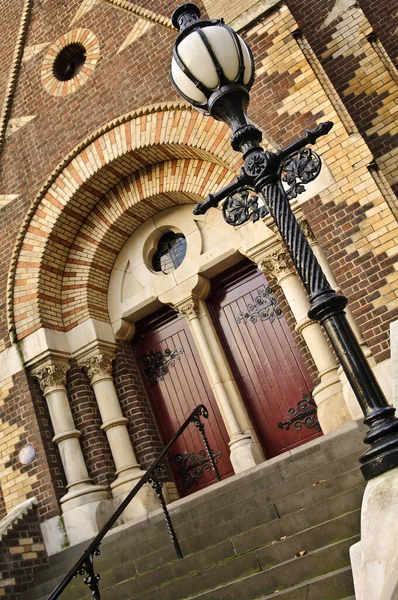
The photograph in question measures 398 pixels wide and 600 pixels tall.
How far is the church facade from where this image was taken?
7207 millimetres

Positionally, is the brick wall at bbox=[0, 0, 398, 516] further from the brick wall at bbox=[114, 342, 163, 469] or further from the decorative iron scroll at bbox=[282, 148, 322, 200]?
the decorative iron scroll at bbox=[282, 148, 322, 200]

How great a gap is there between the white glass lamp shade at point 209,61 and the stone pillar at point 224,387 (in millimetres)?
4598

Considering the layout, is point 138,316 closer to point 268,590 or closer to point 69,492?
point 69,492

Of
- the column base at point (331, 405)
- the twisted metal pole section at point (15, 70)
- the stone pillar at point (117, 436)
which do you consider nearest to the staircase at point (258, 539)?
the column base at point (331, 405)

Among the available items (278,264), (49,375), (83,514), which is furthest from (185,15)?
(83,514)

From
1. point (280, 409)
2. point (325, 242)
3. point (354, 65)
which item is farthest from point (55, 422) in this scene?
point (354, 65)

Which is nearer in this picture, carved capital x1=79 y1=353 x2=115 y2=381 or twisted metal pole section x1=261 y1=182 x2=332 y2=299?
twisted metal pole section x1=261 y1=182 x2=332 y2=299

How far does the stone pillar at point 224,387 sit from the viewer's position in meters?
7.54

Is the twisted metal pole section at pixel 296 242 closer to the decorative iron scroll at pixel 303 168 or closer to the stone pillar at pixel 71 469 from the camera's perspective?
the decorative iron scroll at pixel 303 168

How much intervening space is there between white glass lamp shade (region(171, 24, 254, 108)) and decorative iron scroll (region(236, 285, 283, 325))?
14.4ft

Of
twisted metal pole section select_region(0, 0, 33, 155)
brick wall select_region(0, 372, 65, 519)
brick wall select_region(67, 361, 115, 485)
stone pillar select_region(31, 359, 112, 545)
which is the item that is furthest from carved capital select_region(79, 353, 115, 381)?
twisted metal pole section select_region(0, 0, 33, 155)

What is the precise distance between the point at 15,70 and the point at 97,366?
15.1ft

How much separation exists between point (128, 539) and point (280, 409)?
2463 millimetres

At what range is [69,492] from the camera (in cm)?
755
